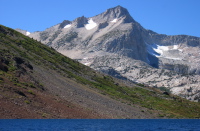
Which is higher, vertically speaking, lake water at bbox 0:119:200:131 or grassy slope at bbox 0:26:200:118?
grassy slope at bbox 0:26:200:118

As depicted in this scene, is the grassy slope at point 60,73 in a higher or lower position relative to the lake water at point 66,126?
higher

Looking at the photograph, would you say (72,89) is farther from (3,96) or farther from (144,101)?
(144,101)

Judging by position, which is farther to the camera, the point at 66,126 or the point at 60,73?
the point at 60,73

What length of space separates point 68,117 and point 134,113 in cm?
3360

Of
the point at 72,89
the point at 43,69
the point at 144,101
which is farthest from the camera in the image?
the point at 144,101

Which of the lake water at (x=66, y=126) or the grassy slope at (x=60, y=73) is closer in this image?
the lake water at (x=66, y=126)

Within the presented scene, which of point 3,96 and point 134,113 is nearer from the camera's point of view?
point 3,96

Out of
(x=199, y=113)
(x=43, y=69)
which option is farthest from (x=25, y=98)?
(x=199, y=113)

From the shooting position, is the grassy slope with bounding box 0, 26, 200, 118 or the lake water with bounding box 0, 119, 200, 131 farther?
the grassy slope with bounding box 0, 26, 200, 118

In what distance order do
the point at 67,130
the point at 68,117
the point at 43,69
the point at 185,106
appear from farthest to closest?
the point at 185,106 < the point at 43,69 < the point at 68,117 < the point at 67,130

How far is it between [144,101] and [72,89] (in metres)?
46.6

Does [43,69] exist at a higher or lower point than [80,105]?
higher

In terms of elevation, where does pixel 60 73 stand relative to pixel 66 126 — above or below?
above

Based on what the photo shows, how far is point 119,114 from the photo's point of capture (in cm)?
9106
